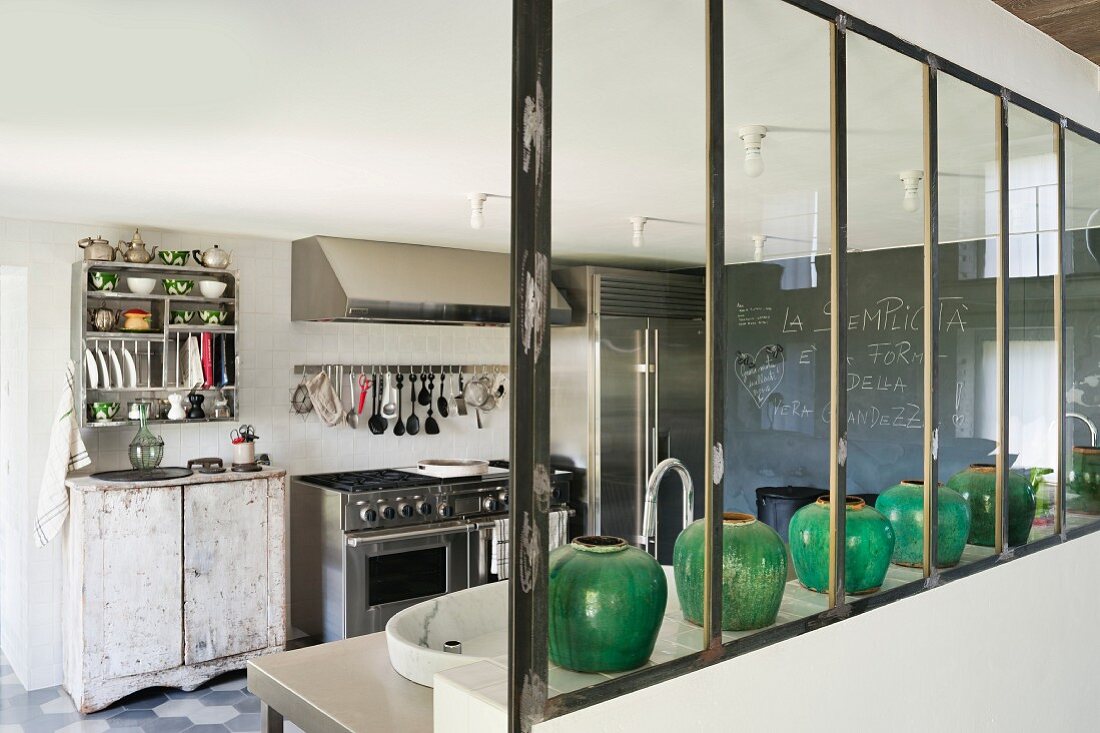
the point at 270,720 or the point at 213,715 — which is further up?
the point at 270,720

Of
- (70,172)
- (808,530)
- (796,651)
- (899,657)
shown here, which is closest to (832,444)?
(808,530)

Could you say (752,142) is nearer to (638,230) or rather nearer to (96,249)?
(638,230)

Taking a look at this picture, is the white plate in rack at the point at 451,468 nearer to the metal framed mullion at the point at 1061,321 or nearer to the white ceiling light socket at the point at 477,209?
the white ceiling light socket at the point at 477,209

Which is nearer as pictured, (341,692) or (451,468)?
(341,692)

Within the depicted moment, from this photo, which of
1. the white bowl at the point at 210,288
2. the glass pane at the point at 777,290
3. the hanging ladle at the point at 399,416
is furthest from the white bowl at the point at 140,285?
the glass pane at the point at 777,290

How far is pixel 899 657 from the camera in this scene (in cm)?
206

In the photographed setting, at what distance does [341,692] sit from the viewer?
191cm

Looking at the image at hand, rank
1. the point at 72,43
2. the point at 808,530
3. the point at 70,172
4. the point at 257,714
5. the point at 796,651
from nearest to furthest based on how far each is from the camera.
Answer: the point at 796,651, the point at 808,530, the point at 72,43, the point at 70,172, the point at 257,714

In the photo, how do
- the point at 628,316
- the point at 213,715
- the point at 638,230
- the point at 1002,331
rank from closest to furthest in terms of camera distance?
the point at 628,316, the point at 638,230, the point at 1002,331, the point at 213,715

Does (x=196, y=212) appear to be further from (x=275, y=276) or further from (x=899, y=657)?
(x=899, y=657)

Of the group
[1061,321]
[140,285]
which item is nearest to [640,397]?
[1061,321]

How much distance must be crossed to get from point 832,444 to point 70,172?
296cm

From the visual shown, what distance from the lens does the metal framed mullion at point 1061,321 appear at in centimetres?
278

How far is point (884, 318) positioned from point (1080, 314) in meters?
1.24
